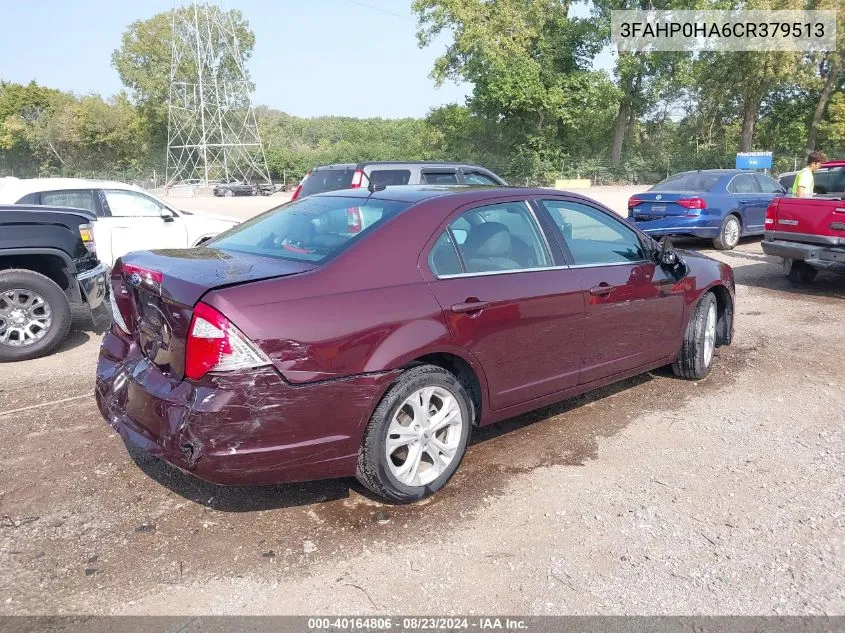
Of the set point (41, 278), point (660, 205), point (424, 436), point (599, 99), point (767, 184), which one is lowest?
point (424, 436)

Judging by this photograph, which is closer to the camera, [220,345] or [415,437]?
[220,345]

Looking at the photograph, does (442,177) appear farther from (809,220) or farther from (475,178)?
(809,220)

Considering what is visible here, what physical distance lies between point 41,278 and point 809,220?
867 centimetres

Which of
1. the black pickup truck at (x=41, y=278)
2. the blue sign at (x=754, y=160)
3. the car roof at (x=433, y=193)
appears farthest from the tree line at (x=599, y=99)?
the car roof at (x=433, y=193)

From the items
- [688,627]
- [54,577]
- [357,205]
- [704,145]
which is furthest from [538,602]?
[704,145]

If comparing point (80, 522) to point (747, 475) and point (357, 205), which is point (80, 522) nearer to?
point (357, 205)

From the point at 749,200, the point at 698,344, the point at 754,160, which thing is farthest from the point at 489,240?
the point at 754,160

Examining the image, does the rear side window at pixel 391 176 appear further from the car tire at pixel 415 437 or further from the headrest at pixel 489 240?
the car tire at pixel 415 437

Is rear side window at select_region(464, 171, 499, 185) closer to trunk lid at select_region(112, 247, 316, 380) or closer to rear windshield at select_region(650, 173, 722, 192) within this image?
rear windshield at select_region(650, 173, 722, 192)

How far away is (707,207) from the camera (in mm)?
12727

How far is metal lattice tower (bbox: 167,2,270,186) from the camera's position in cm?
5703

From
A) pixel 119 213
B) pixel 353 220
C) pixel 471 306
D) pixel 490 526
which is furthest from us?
pixel 119 213

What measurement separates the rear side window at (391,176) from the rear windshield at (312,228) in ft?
19.0

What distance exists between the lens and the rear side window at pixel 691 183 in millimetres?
13124
